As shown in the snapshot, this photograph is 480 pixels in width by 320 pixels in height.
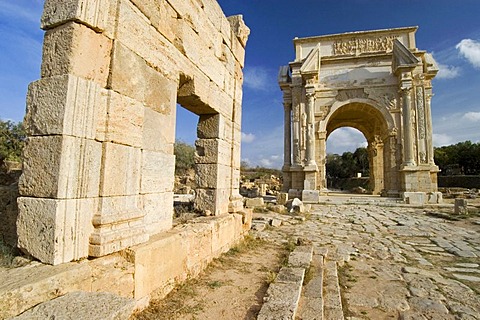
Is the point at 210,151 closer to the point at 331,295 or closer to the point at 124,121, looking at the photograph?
the point at 124,121

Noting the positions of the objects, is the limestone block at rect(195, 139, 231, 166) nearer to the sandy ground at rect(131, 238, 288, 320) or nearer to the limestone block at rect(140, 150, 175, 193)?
the limestone block at rect(140, 150, 175, 193)

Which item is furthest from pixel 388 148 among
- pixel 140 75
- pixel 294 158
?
Result: pixel 140 75

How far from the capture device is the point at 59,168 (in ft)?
6.79

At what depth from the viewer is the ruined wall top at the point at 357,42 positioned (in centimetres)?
1583

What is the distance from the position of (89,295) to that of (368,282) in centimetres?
331

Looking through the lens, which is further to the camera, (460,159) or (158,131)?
(460,159)

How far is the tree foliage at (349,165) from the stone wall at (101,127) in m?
38.0

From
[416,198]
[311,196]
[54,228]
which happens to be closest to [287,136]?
[311,196]

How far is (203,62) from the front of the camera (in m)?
4.24

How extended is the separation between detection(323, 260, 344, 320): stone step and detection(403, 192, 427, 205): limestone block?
11.0 metres

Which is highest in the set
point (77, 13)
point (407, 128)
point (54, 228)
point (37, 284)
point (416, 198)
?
point (407, 128)

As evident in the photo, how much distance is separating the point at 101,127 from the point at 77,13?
96cm

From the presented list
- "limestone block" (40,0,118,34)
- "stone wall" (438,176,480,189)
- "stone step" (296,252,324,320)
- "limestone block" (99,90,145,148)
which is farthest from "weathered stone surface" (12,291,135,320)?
"stone wall" (438,176,480,189)

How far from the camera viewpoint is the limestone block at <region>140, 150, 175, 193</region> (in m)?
2.97
